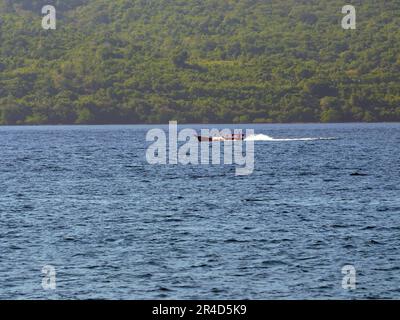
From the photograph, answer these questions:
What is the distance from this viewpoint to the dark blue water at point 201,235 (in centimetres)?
4009

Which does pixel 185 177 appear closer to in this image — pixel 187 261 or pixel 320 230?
pixel 320 230

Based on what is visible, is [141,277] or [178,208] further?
[178,208]

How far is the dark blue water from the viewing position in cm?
4009

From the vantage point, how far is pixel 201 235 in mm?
53719

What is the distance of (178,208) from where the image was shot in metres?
68.6

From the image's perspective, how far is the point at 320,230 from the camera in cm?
5534
